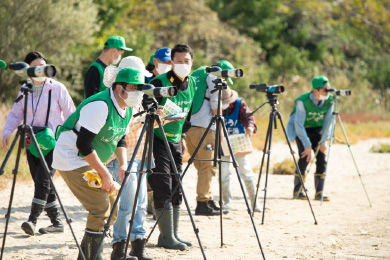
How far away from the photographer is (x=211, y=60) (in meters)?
24.6

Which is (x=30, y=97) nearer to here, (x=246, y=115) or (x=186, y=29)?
(x=246, y=115)

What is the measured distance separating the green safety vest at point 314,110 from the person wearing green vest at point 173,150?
3.55 m

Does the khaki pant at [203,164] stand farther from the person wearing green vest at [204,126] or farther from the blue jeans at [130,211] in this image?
the blue jeans at [130,211]

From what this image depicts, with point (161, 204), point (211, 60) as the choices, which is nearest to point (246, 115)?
point (161, 204)

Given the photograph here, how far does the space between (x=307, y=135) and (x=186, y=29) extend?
1508 cm

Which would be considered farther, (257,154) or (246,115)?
(257,154)

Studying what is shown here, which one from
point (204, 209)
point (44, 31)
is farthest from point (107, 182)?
point (44, 31)

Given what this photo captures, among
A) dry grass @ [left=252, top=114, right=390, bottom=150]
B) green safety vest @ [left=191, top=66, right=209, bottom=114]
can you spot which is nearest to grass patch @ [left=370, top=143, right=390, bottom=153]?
dry grass @ [left=252, top=114, right=390, bottom=150]

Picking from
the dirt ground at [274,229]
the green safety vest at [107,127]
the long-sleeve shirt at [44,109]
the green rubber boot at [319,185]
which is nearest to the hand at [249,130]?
the dirt ground at [274,229]

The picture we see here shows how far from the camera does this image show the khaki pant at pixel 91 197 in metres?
5.11

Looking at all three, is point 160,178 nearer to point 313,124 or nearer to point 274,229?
point 274,229

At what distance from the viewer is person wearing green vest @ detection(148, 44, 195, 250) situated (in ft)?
21.0

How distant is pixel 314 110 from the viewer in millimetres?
9867

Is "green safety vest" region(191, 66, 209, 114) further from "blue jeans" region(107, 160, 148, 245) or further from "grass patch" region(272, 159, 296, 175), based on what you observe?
"grass patch" region(272, 159, 296, 175)
